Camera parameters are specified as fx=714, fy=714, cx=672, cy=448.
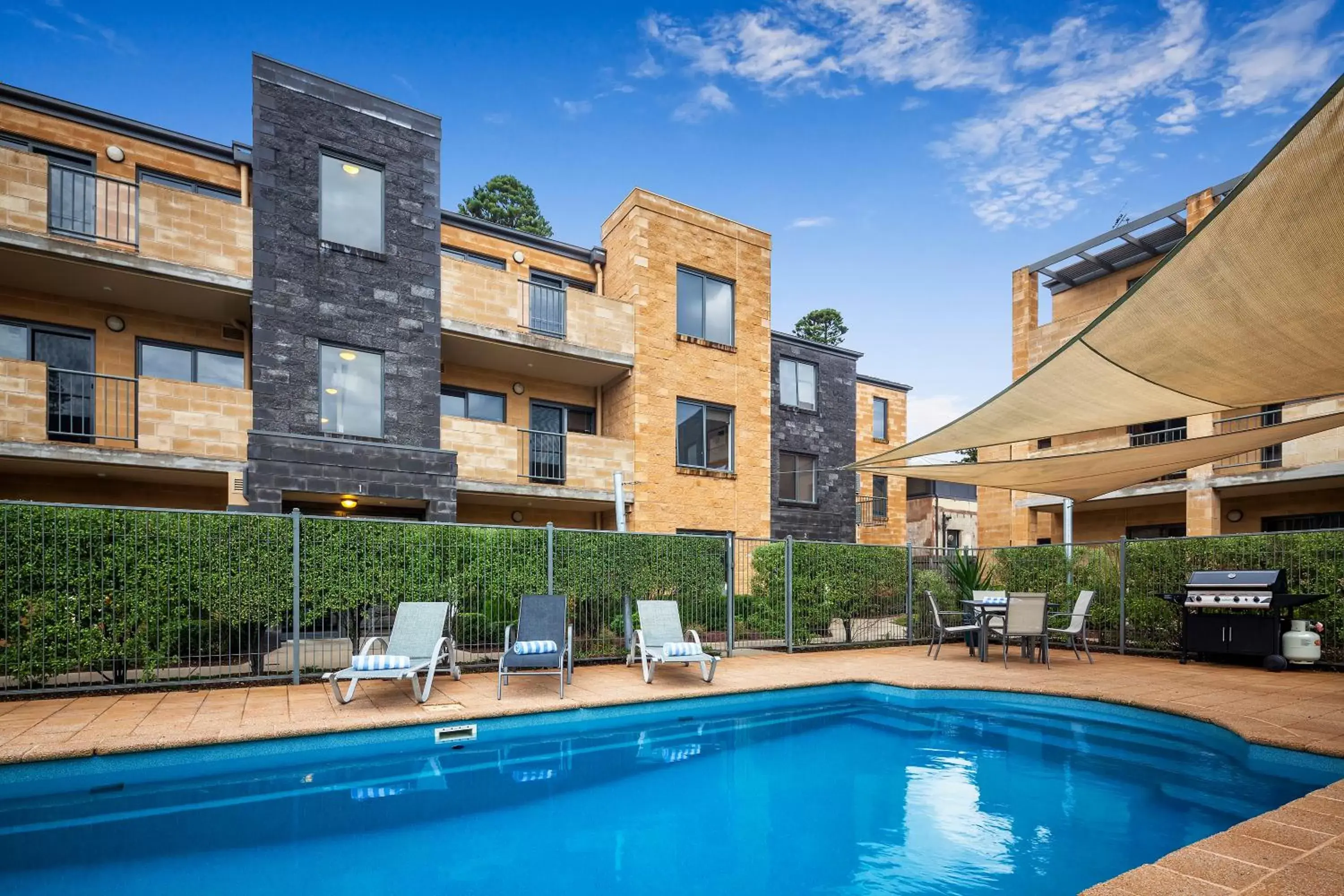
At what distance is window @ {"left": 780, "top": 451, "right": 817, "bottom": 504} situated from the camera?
19.6 metres

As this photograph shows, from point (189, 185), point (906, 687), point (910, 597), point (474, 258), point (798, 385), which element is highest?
point (189, 185)

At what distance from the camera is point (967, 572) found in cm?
1244

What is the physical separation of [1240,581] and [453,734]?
989 centimetres

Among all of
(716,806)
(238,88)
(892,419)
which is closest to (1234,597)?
(716,806)

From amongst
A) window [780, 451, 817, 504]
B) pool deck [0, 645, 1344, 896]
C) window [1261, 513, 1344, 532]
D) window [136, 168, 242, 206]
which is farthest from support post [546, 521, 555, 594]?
window [1261, 513, 1344, 532]

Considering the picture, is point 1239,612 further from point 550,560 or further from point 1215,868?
point 550,560

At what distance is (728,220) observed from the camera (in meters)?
16.1

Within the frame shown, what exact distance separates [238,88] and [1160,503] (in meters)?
22.6

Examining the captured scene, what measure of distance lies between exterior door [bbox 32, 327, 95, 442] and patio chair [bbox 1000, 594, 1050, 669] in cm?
1286

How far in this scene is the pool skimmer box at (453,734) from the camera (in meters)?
6.21

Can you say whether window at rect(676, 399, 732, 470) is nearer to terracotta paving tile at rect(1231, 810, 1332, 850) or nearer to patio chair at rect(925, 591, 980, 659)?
patio chair at rect(925, 591, 980, 659)

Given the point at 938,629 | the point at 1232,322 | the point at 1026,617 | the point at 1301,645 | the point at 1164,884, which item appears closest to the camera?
the point at 1164,884

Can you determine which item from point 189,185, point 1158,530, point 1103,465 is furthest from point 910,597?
point 189,185

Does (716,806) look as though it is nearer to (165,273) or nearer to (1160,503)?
(165,273)
